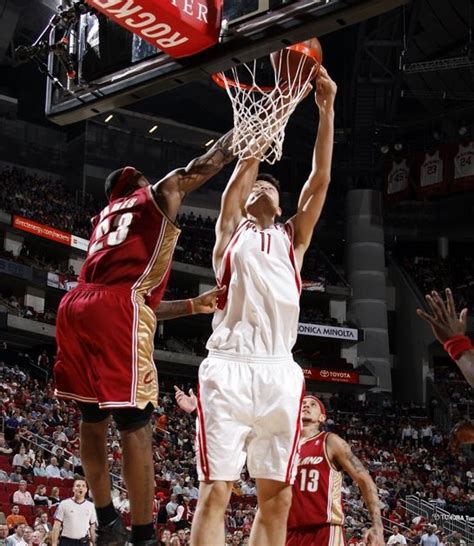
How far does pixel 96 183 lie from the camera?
3450 centimetres

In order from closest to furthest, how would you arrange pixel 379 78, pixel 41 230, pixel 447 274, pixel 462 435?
pixel 462 435
pixel 41 230
pixel 379 78
pixel 447 274

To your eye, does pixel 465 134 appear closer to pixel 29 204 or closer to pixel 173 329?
pixel 173 329

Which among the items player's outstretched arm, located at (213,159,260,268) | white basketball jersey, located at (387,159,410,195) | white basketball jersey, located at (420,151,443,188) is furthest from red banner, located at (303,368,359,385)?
player's outstretched arm, located at (213,159,260,268)

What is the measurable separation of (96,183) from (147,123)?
11.7 feet

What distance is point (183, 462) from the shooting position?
19.9 meters

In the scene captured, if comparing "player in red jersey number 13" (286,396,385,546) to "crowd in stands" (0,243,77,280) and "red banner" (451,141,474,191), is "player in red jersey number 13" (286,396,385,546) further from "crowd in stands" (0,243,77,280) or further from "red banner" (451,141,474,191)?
"red banner" (451,141,474,191)

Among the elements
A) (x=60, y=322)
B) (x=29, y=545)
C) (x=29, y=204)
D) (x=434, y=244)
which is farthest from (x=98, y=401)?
(x=434, y=244)

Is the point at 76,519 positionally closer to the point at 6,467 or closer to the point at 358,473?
the point at 358,473

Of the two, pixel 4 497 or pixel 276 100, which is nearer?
pixel 276 100

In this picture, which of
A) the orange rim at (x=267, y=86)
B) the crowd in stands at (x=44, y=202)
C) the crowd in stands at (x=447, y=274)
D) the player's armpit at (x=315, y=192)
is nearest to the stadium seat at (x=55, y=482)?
the orange rim at (x=267, y=86)

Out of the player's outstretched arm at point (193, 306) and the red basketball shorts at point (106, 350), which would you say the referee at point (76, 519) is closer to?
the player's outstretched arm at point (193, 306)

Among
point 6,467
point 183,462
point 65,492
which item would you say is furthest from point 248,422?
point 183,462

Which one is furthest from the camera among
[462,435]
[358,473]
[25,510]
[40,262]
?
[40,262]

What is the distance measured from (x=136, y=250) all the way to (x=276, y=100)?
132 centimetres
